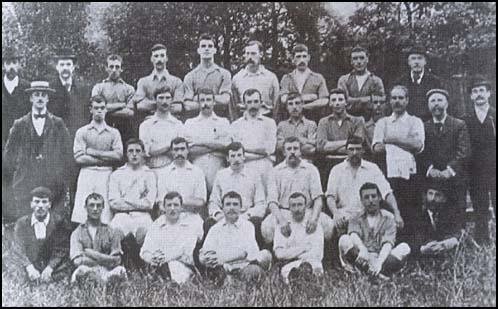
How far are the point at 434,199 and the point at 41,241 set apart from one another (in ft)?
5.54

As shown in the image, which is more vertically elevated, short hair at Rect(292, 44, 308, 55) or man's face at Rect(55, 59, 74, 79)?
short hair at Rect(292, 44, 308, 55)

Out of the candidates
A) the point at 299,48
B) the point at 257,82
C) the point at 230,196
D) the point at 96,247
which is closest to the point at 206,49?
the point at 257,82

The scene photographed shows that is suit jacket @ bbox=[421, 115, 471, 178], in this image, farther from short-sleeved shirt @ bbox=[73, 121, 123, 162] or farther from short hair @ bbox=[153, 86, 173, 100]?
short-sleeved shirt @ bbox=[73, 121, 123, 162]

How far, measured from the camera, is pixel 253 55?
2383mm

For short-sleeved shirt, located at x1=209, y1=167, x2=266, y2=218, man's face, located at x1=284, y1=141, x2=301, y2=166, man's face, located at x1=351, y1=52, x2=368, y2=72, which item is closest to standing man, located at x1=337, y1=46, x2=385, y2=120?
man's face, located at x1=351, y1=52, x2=368, y2=72

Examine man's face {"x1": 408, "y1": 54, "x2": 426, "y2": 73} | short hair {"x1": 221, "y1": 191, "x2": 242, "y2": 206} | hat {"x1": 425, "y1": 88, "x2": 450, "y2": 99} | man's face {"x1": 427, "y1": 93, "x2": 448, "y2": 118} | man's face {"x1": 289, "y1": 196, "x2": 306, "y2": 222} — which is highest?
man's face {"x1": 408, "y1": 54, "x2": 426, "y2": 73}

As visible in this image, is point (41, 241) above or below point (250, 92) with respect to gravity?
below

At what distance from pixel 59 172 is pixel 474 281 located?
1.82 metres

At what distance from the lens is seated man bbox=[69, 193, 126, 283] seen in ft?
7.75

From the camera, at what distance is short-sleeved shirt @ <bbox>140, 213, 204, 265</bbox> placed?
237cm

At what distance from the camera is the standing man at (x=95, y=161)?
237 centimetres

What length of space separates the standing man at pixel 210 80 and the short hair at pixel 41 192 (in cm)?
70

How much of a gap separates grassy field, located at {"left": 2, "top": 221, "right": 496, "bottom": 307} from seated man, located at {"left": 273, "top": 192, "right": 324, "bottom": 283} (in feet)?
0.18

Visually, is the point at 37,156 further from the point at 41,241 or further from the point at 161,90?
the point at 161,90
